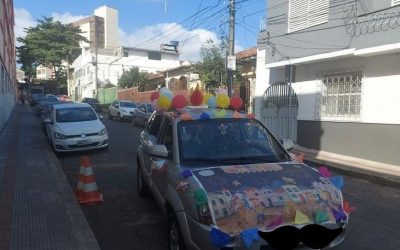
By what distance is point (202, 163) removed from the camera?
4844 mm

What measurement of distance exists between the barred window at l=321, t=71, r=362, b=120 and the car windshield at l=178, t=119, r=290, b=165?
28.1ft

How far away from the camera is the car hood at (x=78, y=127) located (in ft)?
42.7

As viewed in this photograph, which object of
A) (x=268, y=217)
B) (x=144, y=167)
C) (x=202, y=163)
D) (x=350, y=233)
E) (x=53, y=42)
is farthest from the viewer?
(x=53, y=42)

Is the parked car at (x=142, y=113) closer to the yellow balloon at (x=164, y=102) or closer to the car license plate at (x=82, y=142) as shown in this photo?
the car license plate at (x=82, y=142)

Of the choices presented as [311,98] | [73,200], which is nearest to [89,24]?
[311,98]

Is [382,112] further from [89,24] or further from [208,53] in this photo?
[89,24]

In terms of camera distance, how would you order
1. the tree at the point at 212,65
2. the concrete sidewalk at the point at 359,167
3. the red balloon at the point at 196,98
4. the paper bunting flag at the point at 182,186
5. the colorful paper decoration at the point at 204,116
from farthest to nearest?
the tree at the point at 212,65, the concrete sidewalk at the point at 359,167, the red balloon at the point at 196,98, the colorful paper decoration at the point at 204,116, the paper bunting flag at the point at 182,186

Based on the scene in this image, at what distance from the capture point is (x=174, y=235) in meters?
4.52

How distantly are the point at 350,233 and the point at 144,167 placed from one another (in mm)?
3312

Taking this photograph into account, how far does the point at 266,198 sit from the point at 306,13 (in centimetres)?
1216

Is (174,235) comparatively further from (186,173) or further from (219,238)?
(219,238)

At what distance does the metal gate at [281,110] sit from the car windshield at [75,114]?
22.9ft

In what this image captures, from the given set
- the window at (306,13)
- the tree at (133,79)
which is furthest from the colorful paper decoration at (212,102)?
the tree at (133,79)

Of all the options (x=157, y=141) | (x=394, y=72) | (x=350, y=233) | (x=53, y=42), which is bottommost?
(x=350, y=233)
